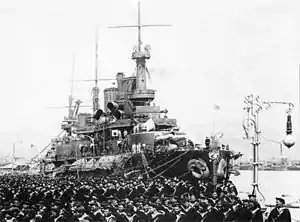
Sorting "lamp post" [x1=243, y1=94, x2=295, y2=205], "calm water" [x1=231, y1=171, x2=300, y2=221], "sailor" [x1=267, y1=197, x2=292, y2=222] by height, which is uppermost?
"lamp post" [x1=243, y1=94, x2=295, y2=205]

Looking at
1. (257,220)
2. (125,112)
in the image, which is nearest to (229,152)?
(125,112)

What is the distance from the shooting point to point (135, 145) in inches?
1300

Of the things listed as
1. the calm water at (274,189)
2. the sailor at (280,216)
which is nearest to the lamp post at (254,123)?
the sailor at (280,216)

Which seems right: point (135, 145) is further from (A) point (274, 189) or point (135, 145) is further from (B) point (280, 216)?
(A) point (274, 189)

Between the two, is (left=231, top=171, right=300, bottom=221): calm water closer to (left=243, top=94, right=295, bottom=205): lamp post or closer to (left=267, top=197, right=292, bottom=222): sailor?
(left=243, top=94, right=295, bottom=205): lamp post

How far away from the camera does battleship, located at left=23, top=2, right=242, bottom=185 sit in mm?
30734

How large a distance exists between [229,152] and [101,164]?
27.2 ft

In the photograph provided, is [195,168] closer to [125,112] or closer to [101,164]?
[101,164]

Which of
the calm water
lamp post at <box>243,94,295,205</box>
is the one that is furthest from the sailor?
the calm water

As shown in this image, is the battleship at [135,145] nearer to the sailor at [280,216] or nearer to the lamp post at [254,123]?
the lamp post at [254,123]

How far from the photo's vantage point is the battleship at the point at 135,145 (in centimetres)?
3073

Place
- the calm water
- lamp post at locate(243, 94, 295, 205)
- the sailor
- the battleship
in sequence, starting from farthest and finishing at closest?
the calm water → the battleship → lamp post at locate(243, 94, 295, 205) → the sailor

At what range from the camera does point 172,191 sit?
24.7 metres

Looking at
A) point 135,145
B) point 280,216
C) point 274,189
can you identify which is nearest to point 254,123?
point 280,216
